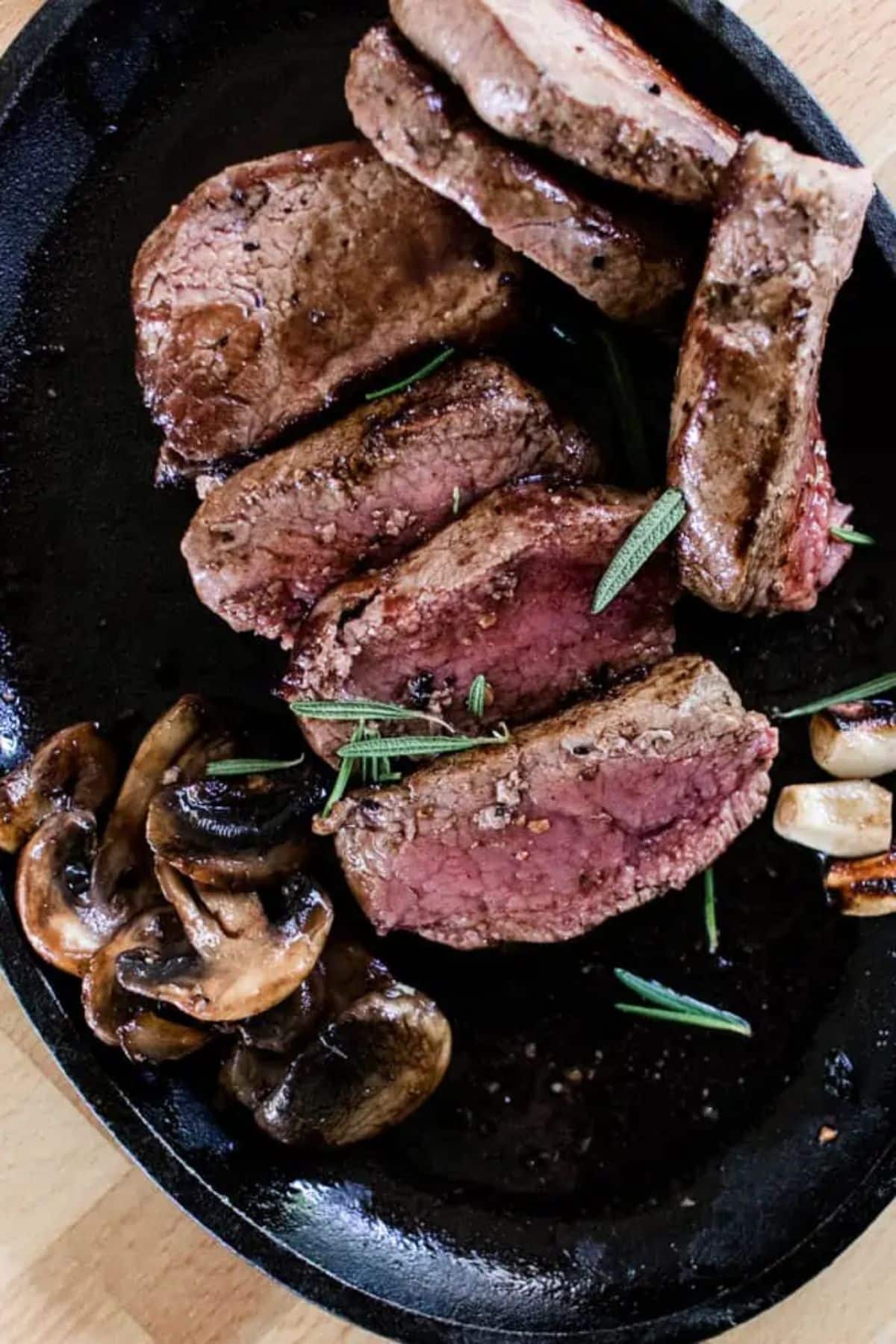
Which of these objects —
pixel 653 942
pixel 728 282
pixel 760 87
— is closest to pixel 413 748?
pixel 653 942

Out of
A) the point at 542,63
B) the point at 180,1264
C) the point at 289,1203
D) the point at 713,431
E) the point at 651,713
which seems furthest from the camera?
the point at 180,1264

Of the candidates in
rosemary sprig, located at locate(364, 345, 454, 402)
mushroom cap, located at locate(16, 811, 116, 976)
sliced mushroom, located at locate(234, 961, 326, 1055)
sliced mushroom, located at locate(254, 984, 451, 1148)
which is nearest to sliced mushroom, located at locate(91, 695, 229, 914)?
mushroom cap, located at locate(16, 811, 116, 976)

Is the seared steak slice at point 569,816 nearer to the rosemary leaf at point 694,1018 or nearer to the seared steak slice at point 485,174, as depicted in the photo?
the rosemary leaf at point 694,1018

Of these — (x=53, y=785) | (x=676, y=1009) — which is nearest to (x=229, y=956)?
(x=53, y=785)

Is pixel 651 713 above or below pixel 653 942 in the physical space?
above

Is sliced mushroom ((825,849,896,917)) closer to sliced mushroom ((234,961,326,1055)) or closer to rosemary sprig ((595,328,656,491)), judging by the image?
rosemary sprig ((595,328,656,491))

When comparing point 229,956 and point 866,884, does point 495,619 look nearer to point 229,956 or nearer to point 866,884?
point 229,956

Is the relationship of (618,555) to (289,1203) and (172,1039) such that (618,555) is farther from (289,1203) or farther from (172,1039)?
(289,1203)
